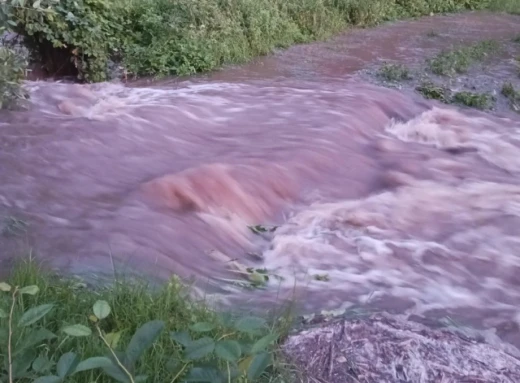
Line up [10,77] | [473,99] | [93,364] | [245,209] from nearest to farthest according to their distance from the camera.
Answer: [93,364], [245,209], [10,77], [473,99]

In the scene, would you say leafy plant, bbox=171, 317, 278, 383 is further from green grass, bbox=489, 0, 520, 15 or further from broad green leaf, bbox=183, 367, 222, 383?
green grass, bbox=489, 0, 520, 15

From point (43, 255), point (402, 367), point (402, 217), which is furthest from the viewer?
point (402, 217)

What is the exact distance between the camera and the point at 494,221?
5.16 meters

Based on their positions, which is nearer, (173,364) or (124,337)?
(173,364)

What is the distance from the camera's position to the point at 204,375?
2287mm

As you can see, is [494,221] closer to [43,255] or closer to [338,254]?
[338,254]

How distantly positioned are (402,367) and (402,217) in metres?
2.23

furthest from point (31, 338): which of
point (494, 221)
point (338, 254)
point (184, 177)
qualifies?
point (494, 221)

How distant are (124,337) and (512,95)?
6121 mm

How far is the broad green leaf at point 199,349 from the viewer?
2258 mm

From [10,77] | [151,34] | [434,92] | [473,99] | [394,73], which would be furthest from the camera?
[151,34]

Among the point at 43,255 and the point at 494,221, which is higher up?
the point at 43,255

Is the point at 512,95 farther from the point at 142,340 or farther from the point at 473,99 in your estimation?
the point at 142,340

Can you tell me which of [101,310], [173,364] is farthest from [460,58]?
[101,310]
